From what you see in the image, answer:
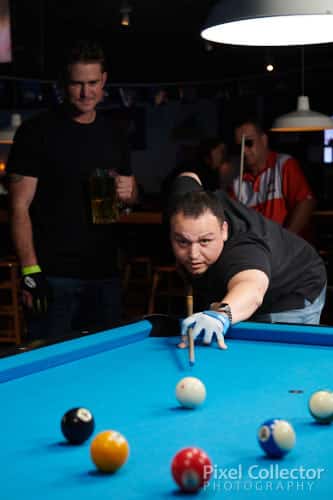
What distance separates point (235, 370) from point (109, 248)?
133cm

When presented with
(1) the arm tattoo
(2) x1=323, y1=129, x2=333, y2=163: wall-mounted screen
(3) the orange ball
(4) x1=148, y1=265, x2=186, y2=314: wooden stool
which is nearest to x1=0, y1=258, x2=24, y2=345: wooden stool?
(4) x1=148, y1=265, x2=186, y2=314: wooden stool

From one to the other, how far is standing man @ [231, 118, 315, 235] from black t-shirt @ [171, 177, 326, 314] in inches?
56.6

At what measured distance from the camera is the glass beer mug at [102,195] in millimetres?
3084

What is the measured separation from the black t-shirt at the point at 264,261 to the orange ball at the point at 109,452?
119 cm

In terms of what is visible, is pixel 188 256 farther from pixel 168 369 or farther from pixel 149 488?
pixel 149 488

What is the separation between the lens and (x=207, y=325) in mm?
2188

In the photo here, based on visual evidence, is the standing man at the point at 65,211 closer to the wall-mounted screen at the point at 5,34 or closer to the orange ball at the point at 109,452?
the wall-mounted screen at the point at 5,34

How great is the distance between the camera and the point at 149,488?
124 centimetres

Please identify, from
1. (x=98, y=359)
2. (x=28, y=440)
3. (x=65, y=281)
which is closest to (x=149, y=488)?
(x=28, y=440)

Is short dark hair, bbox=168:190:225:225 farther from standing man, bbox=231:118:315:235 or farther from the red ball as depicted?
standing man, bbox=231:118:315:235

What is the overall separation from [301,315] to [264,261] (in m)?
0.43

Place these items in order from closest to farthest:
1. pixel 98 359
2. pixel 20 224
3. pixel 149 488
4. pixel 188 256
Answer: pixel 149 488 < pixel 98 359 < pixel 188 256 < pixel 20 224

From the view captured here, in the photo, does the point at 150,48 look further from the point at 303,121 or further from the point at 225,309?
the point at 225,309

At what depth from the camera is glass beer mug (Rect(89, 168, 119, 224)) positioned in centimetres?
308
